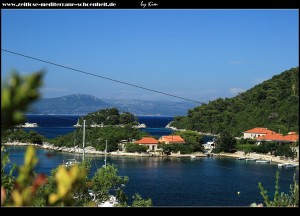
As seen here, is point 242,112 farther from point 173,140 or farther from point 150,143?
point 150,143

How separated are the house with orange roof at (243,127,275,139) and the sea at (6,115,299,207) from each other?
366cm

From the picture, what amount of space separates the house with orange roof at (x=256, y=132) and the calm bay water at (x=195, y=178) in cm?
375

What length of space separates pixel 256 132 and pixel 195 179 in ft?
44.4

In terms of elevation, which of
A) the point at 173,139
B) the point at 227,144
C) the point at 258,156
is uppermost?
the point at 173,139

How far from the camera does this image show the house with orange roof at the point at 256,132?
32.5m

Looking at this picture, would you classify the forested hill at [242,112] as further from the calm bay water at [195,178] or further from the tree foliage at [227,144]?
the calm bay water at [195,178]

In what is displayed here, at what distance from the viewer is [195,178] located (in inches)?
840

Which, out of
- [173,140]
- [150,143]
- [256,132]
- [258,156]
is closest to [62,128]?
[150,143]

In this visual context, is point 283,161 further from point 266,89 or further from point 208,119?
point 208,119

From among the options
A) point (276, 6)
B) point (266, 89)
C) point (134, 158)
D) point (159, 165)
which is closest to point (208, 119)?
point (266, 89)

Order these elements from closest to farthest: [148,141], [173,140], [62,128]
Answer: [148,141]
[173,140]
[62,128]

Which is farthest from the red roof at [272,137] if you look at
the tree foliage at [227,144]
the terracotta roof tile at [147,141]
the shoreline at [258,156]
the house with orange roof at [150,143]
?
the terracotta roof tile at [147,141]

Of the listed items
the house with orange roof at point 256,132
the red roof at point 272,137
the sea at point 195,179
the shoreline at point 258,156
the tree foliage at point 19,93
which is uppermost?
the house with orange roof at point 256,132
